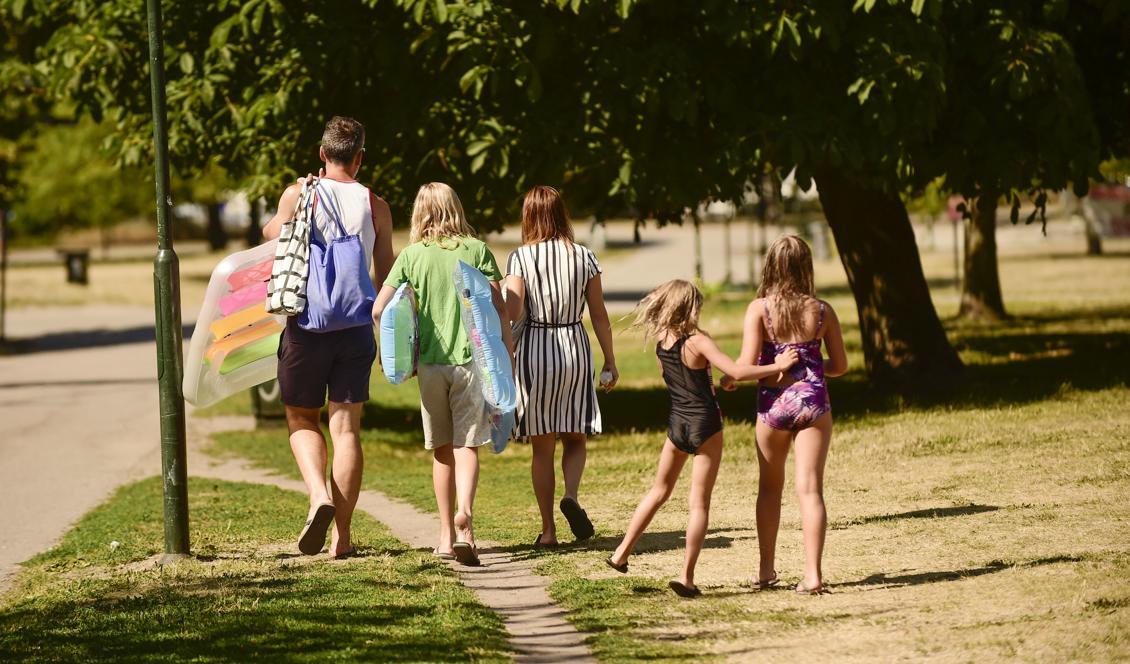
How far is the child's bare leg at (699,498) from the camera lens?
6926 mm

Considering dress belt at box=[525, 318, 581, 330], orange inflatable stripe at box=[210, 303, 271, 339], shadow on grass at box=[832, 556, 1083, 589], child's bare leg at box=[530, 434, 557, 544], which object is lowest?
shadow on grass at box=[832, 556, 1083, 589]

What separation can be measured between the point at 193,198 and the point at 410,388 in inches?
1255

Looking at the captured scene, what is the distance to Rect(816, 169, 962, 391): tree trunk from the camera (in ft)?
52.3

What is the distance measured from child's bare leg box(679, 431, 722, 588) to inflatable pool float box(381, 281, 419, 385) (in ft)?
5.08

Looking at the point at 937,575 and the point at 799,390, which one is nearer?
the point at 799,390

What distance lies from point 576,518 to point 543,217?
63.7 inches

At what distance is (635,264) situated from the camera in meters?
55.5

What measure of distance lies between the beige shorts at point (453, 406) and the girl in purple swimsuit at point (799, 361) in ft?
5.02

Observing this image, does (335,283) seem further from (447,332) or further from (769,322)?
(769,322)

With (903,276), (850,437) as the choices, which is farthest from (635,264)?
(850,437)

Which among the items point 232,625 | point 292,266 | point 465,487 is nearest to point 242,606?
point 232,625

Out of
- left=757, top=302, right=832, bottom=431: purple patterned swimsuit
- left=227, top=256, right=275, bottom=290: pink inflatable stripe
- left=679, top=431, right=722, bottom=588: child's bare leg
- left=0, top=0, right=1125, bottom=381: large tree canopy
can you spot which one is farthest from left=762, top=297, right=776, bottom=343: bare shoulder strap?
left=0, top=0, right=1125, bottom=381: large tree canopy

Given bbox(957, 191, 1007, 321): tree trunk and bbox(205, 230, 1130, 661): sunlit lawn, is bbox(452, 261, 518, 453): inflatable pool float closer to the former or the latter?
bbox(205, 230, 1130, 661): sunlit lawn

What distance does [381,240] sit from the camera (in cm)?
793
